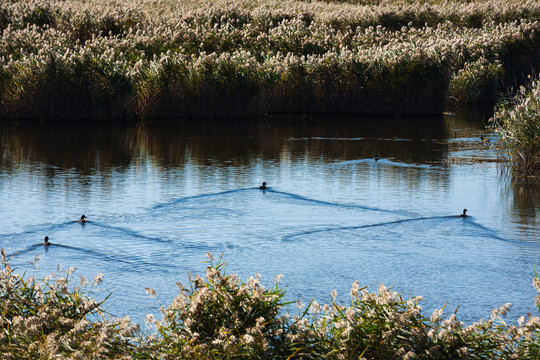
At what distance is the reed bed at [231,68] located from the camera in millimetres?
22250

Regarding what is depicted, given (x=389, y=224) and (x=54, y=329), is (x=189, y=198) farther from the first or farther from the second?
(x=54, y=329)

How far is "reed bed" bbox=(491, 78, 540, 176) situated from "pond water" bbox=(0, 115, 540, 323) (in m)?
0.54

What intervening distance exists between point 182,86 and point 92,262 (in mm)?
14041

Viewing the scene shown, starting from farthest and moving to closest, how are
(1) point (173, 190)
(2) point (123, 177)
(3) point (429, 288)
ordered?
(2) point (123, 177) < (1) point (173, 190) < (3) point (429, 288)

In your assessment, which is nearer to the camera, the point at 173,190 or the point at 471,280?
the point at 471,280

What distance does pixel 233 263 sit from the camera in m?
9.27

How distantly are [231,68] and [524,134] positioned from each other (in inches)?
415

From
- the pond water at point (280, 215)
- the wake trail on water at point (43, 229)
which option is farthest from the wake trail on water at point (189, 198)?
the wake trail on water at point (43, 229)

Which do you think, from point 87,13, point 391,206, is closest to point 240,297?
point 391,206

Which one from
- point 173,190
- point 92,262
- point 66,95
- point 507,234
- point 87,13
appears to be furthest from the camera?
point 87,13

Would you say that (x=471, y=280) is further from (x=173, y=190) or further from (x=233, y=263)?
(x=173, y=190)

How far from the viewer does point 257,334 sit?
543 centimetres

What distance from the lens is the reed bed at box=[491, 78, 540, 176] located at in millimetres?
13852

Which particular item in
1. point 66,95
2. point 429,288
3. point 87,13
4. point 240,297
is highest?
point 87,13
